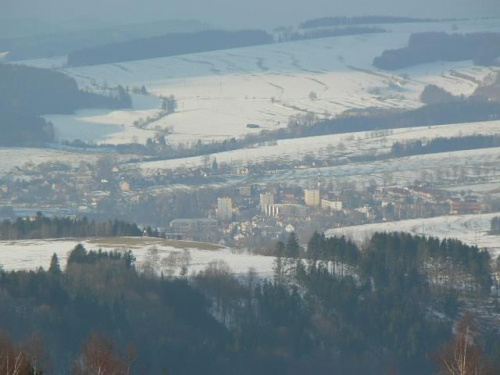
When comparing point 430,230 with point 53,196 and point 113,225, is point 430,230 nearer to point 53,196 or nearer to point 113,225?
point 113,225

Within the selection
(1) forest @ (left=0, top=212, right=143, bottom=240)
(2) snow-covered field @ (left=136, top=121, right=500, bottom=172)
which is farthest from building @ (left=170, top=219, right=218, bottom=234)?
(2) snow-covered field @ (left=136, top=121, right=500, bottom=172)

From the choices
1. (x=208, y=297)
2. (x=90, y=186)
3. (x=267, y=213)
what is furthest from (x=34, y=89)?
(x=208, y=297)

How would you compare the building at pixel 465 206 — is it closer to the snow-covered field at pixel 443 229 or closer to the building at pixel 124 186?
the snow-covered field at pixel 443 229

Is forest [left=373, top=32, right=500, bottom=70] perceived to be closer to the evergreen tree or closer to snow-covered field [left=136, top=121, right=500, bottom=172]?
snow-covered field [left=136, top=121, right=500, bottom=172]

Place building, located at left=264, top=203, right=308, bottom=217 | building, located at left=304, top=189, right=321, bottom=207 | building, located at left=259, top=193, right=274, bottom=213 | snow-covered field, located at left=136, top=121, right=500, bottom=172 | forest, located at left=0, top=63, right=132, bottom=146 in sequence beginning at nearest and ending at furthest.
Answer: building, located at left=264, top=203, right=308, bottom=217, building, located at left=304, top=189, right=321, bottom=207, building, located at left=259, top=193, right=274, bottom=213, snow-covered field, located at left=136, top=121, right=500, bottom=172, forest, located at left=0, top=63, right=132, bottom=146

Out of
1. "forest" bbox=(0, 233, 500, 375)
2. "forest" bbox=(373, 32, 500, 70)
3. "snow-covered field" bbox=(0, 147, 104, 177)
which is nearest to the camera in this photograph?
"forest" bbox=(0, 233, 500, 375)

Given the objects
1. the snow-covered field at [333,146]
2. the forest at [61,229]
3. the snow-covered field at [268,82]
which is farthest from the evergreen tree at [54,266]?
the snow-covered field at [268,82]

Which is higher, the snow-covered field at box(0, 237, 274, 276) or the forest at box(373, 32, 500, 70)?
the forest at box(373, 32, 500, 70)
